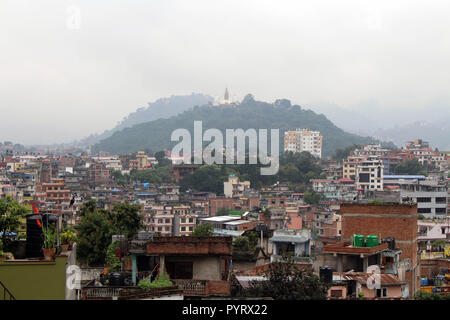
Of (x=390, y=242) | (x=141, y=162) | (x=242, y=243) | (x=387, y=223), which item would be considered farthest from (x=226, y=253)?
(x=141, y=162)

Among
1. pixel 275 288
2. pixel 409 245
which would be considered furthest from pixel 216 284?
pixel 409 245

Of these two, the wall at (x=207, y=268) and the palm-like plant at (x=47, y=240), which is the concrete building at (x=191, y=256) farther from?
the palm-like plant at (x=47, y=240)

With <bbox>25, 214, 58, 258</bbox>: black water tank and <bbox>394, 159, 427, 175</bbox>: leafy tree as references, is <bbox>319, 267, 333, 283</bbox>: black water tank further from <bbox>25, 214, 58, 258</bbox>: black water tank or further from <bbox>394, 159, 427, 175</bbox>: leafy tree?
<bbox>394, 159, 427, 175</bbox>: leafy tree

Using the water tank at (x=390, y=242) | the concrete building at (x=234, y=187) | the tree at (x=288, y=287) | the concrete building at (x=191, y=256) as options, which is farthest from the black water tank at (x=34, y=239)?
the concrete building at (x=234, y=187)

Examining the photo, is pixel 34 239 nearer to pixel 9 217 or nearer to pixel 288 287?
pixel 9 217
